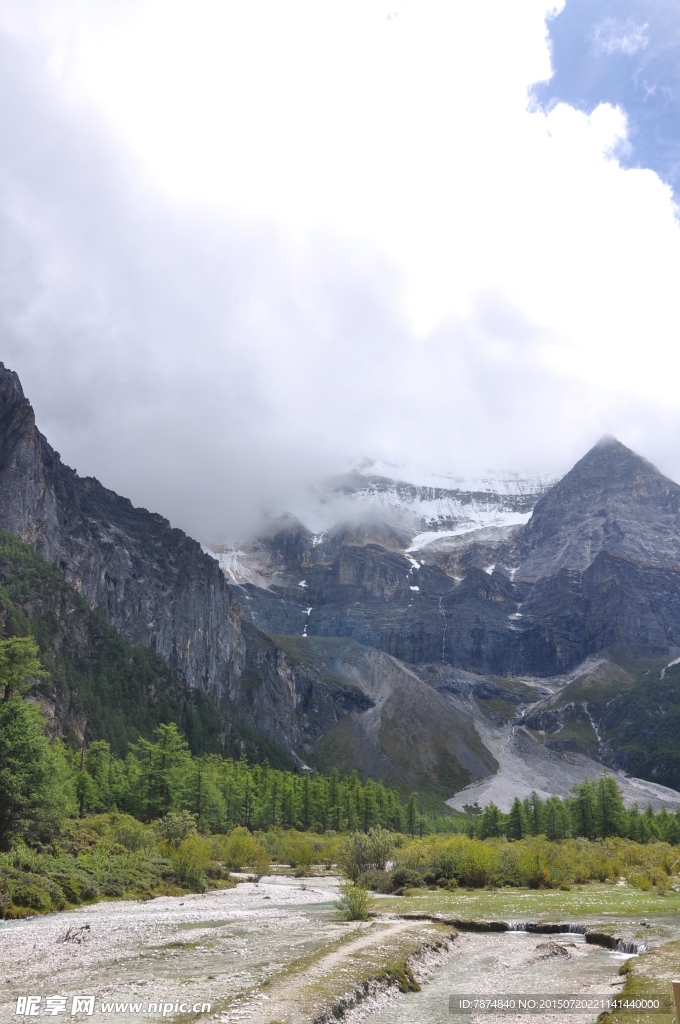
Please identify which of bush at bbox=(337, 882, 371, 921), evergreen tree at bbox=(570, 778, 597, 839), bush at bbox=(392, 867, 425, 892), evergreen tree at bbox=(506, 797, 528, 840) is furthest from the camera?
evergreen tree at bbox=(506, 797, 528, 840)

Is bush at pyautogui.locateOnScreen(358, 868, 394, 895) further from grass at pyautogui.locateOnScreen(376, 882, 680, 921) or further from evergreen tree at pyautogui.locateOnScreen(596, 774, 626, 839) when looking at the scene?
evergreen tree at pyautogui.locateOnScreen(596, 774, 626, 839)

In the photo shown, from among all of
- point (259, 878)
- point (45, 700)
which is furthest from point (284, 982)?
point (45, 700)

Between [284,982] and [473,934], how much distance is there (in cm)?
2220

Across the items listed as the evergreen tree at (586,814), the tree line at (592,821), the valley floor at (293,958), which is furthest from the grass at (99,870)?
the evergreen tree at (586,814)

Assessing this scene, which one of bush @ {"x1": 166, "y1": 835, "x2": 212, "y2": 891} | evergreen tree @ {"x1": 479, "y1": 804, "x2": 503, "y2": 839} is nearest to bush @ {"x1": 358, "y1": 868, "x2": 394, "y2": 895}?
bush @ {"x1": 166, "y1": 835, "x2": 212, "y2": 891}

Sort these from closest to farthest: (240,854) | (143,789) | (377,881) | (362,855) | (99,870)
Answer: (99,870) < (377,881) < (362,855) < (240,854) < (143,789)

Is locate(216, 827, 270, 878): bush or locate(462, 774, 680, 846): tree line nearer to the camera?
locate(216, 827, 270, 878): bush

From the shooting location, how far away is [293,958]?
100 ft

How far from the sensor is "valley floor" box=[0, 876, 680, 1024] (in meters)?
23.5

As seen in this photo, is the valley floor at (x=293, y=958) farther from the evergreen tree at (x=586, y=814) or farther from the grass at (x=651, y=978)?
the evergreen tree at (x=586, y=814)

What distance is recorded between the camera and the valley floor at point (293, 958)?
23.5 metres

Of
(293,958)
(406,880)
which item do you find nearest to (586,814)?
(406,880)

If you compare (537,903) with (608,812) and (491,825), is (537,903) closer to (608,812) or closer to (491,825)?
(608,812)

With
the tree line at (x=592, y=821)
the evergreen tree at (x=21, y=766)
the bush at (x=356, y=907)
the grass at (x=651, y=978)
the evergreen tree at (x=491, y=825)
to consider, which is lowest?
the evergreen tree at (x=491, y=825)
